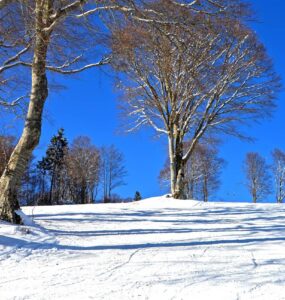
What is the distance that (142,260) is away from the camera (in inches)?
180

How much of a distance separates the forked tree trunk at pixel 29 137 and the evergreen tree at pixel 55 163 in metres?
37.3

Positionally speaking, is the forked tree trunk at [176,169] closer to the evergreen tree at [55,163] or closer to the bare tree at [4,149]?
the bare tree at [4,149]

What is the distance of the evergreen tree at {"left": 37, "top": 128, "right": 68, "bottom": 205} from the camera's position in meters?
45.0

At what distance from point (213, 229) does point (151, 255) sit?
2.70 metres

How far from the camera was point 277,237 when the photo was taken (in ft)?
20.6

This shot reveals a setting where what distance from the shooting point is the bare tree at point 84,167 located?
132ft

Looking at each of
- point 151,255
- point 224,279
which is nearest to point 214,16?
point 151,255

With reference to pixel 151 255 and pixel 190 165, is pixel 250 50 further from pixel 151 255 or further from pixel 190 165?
pixel 190 165

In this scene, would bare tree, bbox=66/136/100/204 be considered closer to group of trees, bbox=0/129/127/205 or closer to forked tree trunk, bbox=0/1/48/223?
group of trees, bbox=0/129/127/205

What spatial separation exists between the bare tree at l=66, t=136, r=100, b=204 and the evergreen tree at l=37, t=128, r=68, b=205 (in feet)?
9.99

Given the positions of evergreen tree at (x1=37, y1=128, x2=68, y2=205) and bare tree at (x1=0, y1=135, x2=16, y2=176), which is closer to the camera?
bare tree at (x1=0, y1=135, x2=16, y2=176)

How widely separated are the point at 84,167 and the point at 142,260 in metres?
36.8

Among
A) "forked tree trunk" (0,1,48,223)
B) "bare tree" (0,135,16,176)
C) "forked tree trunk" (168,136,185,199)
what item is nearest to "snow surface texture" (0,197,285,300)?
"forked tree trunk" (0,1,48,223)

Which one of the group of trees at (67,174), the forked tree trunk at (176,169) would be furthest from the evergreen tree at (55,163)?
the forked tree trunk at (176,169)
